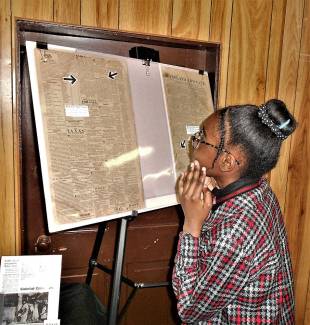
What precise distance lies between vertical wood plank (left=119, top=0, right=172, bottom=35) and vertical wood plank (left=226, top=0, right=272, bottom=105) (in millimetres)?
368

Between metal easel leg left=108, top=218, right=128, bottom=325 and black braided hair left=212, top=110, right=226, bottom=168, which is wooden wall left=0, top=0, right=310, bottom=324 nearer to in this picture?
metal easel leg left=108, top=218, right=128, bottom=325

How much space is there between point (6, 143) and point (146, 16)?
850 mm

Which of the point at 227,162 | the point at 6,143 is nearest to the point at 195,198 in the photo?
the point at 227,162

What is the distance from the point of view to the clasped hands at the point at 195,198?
1.00m

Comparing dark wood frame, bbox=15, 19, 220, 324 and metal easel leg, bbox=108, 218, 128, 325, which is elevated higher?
dark wood frame, bbox=15, 19, 220, 324

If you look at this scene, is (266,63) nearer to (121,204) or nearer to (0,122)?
(121,204)

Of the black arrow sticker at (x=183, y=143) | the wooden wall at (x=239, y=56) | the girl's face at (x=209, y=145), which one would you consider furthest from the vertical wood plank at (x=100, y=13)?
the girl's face at (x=209, y=145)

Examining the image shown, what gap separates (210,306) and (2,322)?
753 millimetres

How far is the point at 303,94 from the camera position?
184cm

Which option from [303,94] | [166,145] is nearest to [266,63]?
[303,94]

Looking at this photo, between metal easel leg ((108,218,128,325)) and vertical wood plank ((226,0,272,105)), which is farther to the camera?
vertical wood plank ((226,0,272,105))

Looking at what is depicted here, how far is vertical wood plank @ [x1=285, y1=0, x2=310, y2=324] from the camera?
1816 millimetres

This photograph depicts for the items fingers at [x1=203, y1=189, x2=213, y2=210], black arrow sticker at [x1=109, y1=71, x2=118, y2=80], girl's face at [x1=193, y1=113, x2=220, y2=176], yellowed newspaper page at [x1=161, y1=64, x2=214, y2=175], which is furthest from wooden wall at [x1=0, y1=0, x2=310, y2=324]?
fingers at [x1=203, y1=189, x2=213, y2=210]

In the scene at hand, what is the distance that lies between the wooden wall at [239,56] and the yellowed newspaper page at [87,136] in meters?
0.31
